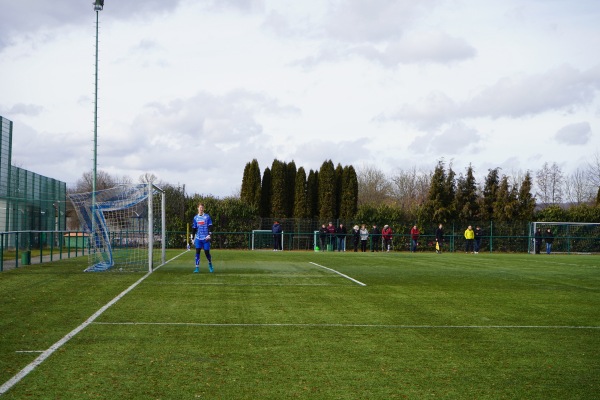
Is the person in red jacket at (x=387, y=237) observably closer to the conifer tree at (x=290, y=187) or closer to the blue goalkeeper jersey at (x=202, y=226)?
the conifer tree at (x=290, y=187)

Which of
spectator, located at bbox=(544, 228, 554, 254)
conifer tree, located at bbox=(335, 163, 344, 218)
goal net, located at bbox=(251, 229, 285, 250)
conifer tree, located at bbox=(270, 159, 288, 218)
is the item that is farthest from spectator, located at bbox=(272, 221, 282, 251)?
spectator, located at bbox=(544, 228, 554, 254)

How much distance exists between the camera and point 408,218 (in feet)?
166

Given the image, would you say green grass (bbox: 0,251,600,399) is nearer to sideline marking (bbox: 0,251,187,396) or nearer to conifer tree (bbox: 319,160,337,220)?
sideline marking (bbox: 0,251,187,396)

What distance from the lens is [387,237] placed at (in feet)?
145

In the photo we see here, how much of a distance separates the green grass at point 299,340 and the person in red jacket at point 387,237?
27.1m

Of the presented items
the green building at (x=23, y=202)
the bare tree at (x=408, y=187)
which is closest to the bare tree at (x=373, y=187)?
the bare tree at (x=408, y=187)

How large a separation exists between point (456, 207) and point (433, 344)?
45.3 meters

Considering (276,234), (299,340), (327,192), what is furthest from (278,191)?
(299,340)

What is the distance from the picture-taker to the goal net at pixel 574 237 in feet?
156

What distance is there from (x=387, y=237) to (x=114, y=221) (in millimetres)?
25135

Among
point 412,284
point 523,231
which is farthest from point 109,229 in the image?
point 523,231

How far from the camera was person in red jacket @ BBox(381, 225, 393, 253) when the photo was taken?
44.0 m

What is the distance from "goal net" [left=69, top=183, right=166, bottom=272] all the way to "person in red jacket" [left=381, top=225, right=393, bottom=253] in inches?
901

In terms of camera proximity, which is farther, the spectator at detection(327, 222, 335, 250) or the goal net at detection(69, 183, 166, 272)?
the spectator at detection(327, 222, 335, 250)
